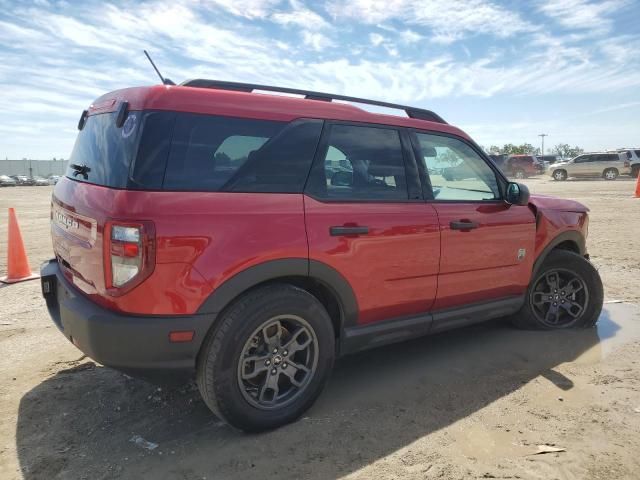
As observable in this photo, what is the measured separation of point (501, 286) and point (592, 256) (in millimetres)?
4511

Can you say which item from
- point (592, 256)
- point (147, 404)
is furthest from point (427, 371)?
point (592, 256)

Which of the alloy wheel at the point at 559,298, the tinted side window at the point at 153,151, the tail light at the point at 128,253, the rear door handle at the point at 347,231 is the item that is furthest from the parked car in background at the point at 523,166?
the tail light at the point at 128,253

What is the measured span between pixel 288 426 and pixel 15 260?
510 cm

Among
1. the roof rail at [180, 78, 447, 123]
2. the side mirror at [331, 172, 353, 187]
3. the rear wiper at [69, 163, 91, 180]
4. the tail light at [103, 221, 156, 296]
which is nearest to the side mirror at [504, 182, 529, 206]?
the roof rail at [180, 78, 447, 123]

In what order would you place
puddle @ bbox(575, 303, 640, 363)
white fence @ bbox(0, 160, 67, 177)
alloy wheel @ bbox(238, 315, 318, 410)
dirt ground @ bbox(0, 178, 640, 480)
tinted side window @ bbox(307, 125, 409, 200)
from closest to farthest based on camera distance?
dirt ground @ bbox(0, 178, 640, 480), alloy wheel @ bbox(238, 315, 318, 410), tinted side window @ bbox(307, 125, 409, 200), puddle @ bbox(575, 303, 640, 363), white fence @ bbox(0, 160, 67, 177)

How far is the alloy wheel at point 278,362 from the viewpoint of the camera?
2.80m

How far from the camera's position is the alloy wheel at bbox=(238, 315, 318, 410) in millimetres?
2801

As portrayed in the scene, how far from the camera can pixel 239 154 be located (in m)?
2.78

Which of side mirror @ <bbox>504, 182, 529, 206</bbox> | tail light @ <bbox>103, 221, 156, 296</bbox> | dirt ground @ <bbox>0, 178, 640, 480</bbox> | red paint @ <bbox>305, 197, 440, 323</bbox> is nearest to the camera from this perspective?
tail light @ <bbox>103, 221, 156, 296</bbox>

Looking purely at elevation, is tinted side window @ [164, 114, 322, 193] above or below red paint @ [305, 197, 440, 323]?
above

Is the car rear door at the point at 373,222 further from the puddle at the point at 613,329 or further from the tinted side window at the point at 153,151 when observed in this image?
the puddle at the point at 613,329

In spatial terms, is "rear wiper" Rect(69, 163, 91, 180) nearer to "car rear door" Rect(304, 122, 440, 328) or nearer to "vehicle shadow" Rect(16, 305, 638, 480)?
"car rear door" Rect(304, 122, 440, 328)

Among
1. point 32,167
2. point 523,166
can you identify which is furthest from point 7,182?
point 523,166

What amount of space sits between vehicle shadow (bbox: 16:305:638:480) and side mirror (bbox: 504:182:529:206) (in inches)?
48.2
